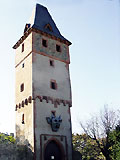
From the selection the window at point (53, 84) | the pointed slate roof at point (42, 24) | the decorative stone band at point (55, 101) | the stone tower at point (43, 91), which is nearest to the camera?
the stone tower at point (43, 91)

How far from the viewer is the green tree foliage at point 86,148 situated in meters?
36.3

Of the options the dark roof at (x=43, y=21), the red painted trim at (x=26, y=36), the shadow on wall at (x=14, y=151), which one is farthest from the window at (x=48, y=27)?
the shadow on wall at (x=14, y=151)

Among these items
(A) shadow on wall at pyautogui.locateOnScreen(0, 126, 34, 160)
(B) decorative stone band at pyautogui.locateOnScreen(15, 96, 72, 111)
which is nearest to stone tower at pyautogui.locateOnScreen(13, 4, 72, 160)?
(B) decorative stone band at pyautogui.locateOnScreen(15, 96, 72, 111)

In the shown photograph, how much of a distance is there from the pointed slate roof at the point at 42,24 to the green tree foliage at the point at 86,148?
19.5 m

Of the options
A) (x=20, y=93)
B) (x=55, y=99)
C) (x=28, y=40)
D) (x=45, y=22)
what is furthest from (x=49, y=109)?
(x=45, y=22)

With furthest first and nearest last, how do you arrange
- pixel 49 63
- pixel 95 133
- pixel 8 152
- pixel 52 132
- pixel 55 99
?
pixel 95 133 → pixel 49 63 → pixel 55 99 → pixel 52 132 → pixel 8 152

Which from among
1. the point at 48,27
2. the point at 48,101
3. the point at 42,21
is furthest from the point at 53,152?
the point at 42,21

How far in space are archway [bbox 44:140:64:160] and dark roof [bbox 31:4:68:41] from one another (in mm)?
13926

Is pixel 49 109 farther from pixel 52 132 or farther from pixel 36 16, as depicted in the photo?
pixel 36 16

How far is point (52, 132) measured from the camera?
21609mm

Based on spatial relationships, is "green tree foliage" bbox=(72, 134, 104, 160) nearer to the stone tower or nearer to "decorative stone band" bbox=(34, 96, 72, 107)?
"decorative stone band" bbox=(34, 96, 72, 107)

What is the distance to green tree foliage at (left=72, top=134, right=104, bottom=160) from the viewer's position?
119 ft

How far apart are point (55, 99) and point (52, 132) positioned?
3715 mm

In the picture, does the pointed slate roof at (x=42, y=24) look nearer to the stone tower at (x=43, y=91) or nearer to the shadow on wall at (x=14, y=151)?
the stone tower at (x=43, y=91)
